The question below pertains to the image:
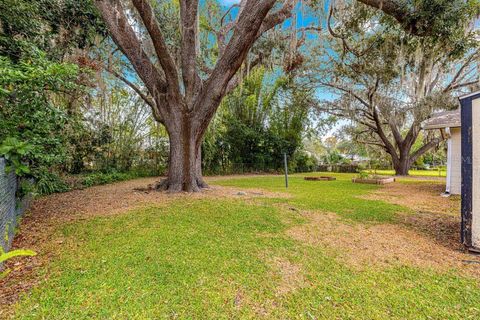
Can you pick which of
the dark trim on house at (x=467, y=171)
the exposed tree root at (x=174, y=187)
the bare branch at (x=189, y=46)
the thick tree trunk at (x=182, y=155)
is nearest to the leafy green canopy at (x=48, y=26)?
the bare branch at (x=189, y=46)

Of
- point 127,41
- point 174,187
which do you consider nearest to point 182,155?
point 174,187

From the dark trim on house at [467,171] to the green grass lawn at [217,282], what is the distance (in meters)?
0.73

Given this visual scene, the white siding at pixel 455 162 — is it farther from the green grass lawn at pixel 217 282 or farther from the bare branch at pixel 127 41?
the bare branch at pixel 127 41

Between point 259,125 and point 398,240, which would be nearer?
point 398,240

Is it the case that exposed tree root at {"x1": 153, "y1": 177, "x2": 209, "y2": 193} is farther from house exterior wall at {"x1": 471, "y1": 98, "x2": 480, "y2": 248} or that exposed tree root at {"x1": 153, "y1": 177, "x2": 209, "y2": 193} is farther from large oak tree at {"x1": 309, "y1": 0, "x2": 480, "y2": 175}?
large oak tree at {"x1": 309, "y1": 0, "x2": 480, "y2": 175}

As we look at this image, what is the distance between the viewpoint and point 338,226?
10.0 ft

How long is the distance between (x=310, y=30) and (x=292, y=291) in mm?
6971

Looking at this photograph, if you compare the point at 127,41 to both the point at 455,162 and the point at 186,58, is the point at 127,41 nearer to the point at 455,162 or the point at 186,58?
the point at 186,58

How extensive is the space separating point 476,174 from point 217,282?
2612 millimetres

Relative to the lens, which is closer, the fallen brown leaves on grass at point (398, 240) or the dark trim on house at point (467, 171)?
the fallen brown leaves on grass at point (398, 240)

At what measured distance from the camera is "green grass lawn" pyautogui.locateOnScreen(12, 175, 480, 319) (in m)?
1.42

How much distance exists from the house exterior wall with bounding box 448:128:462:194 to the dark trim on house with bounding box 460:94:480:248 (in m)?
4.35

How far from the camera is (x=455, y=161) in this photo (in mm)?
5586

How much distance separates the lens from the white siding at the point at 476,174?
216 cm
